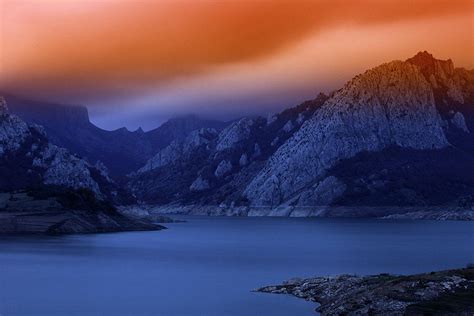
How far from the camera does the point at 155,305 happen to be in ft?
256

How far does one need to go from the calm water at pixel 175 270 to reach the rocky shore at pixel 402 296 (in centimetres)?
352

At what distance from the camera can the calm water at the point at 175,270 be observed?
77.6m

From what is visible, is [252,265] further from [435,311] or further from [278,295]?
[435,311]

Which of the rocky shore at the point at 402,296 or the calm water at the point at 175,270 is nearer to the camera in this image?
the rocky shore at the point at 402,296

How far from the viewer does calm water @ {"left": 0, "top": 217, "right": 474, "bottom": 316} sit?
77.6 meters

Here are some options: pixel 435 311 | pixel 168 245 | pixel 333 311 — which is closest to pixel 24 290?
pixel 333 311

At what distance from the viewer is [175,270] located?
119375mm

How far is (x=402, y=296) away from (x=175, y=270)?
193 feet

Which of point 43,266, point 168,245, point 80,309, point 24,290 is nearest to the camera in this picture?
point 80,309

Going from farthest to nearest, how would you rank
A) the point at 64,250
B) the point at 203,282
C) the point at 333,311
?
1. the point at 64,250
2. the point at 203,282
3. the point at 333,311

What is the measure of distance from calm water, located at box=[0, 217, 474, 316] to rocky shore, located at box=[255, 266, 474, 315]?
3520 millimetres

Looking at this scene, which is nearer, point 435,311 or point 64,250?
point 435,311

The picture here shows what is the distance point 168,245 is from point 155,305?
111676mm

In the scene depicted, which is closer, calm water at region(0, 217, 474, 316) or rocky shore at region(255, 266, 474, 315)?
rocky shore at region(255, 266, 474, 315)
